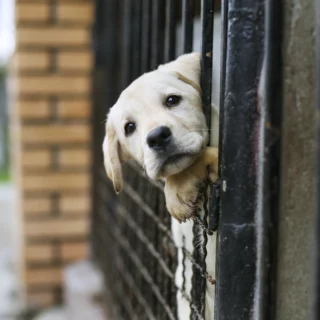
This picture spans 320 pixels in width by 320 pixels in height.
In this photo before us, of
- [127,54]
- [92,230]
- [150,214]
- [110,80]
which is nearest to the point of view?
[150,214]

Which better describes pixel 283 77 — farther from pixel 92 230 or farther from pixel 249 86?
pixel 92 230

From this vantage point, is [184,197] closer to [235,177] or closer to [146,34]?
[235,177]

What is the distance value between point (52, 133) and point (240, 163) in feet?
10.3

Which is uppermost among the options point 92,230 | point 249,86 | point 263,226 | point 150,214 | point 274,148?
point 249,86

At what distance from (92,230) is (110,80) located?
3.96 feet

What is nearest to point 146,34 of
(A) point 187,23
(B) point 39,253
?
(A) point 187,23

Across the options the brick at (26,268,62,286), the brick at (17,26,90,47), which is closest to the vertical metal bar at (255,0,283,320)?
the brick at (17,26,90,47)

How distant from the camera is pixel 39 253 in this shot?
15.1 feet

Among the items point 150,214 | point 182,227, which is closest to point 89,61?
point 150,214

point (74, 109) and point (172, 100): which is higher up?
point (172, 100)

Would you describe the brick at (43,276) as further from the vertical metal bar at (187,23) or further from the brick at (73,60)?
the vertical metal bar at (187,23)

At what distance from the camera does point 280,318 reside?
149cm

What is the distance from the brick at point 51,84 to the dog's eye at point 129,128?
2670mm

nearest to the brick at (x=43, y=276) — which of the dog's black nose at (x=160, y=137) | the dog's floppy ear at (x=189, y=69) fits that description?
the dog's floppy ear at (x=189, y=69)
